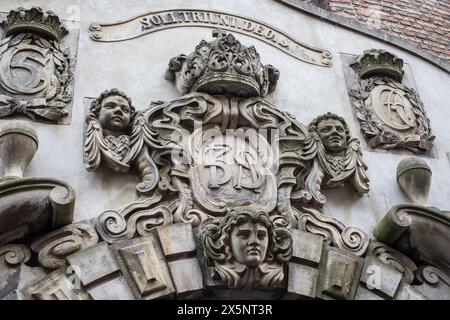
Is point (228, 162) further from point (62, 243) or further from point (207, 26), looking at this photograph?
point (207, 26)

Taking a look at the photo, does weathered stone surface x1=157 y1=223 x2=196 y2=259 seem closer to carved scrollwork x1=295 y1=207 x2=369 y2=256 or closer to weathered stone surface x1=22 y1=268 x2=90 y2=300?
weathered stone surface x1=22 y1=268 x2=90 y2=300

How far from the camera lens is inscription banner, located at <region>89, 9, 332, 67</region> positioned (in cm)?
571

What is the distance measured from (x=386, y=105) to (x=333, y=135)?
83cm

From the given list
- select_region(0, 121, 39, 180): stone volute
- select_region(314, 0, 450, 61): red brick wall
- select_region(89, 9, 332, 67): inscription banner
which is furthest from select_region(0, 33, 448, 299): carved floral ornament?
select_region(314, 0, 450, 61): red brick wall

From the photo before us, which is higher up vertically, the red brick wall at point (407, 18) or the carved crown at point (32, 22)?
the red brick wall at point (407, 18)

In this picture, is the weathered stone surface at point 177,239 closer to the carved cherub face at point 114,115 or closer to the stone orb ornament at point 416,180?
the carved cherub face at point 114,115

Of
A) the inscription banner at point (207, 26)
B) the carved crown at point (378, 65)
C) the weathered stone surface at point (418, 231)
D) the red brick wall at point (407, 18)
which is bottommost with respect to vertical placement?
the weathered stone surface at point (418, 231)

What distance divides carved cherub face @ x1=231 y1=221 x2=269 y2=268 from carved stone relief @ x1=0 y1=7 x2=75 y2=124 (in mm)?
1565

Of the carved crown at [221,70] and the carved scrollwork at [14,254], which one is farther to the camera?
the carved crown at [221,70]

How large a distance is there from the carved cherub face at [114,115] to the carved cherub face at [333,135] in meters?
1.48

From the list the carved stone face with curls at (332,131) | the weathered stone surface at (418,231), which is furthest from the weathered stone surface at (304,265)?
the carved stone face with curls at (332,131)

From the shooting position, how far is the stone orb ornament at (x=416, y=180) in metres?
5.25

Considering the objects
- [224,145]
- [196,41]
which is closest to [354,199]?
[224,145]

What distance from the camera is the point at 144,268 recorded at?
4312mm
